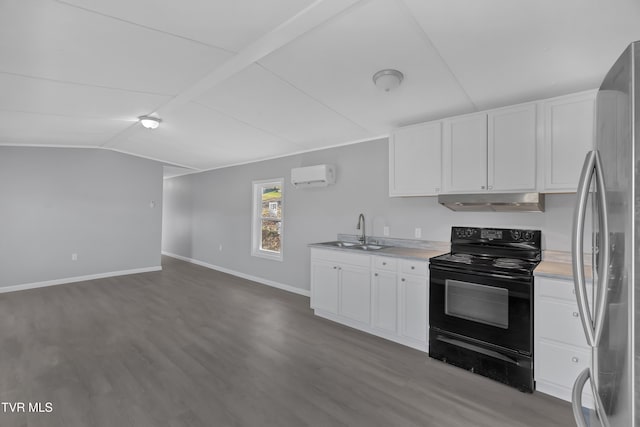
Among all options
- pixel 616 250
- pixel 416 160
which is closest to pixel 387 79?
pixel 416 160

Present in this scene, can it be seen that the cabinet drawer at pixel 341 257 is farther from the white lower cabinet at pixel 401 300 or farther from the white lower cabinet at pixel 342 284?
the white lower cabinet at pixel 401 300

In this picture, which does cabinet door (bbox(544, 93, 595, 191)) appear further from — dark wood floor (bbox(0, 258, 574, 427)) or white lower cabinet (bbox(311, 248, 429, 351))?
dark wood floor (bbox(0, 258, 574, 427))

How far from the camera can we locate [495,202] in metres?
2.69

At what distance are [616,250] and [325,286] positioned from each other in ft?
10.3

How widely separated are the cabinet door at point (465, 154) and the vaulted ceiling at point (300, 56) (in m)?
0.16

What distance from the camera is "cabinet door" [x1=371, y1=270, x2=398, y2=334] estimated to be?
3.15m

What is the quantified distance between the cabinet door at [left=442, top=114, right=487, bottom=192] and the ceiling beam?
5.46ft

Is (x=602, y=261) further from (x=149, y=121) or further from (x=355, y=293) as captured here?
(x=149, y=121)

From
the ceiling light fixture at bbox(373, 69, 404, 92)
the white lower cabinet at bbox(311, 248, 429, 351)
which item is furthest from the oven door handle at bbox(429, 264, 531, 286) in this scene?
the ceiling light fixture at bbox(373, 69, 404, 92)

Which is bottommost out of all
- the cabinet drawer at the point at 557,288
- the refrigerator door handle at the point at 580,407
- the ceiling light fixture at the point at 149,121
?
the refrigerator door handle at the point at 580,407

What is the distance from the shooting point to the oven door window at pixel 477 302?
246cm

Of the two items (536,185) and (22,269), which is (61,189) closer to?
(22,269)

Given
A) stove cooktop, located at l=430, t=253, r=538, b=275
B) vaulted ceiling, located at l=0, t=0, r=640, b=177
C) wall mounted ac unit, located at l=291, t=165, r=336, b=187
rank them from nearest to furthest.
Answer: vaulted ceiling, located at l=0, t=0, r=640, b=177, stove cooktop, located at l=430, t=253, r=538, b=275, wall mounted ac unit, located at l=291, t=165, r=336, b=187

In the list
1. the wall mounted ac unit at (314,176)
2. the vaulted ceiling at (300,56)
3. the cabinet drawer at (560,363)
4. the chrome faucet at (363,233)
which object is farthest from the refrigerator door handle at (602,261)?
the wall mounted ac unit at (314,176)
